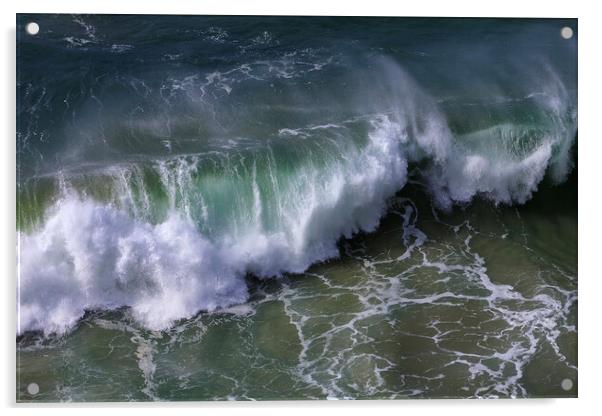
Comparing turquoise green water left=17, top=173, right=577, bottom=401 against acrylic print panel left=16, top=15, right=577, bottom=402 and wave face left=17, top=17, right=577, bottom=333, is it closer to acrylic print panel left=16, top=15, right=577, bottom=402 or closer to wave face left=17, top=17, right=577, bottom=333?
acrylic print panel left=16, top=15, right=577, bottom=402

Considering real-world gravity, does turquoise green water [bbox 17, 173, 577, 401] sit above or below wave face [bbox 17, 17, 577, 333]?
below

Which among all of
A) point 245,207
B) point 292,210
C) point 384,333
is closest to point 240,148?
point 245,207

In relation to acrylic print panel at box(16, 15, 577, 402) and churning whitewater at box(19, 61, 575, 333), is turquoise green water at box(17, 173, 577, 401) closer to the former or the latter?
acrylic print panel at box(16, 15, 577, 402)

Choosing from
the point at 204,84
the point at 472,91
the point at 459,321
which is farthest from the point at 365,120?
the point at 459,321

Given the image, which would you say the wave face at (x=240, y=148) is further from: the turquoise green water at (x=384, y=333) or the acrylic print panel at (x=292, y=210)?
the turquoise green water at (x=384, y=333)

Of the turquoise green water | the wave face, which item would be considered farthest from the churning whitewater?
the turquoise green water

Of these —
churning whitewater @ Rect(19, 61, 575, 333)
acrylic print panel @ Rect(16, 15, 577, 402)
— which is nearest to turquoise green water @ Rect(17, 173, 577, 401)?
acrylic print panel @ Rect(16, 15, 577, 402)
